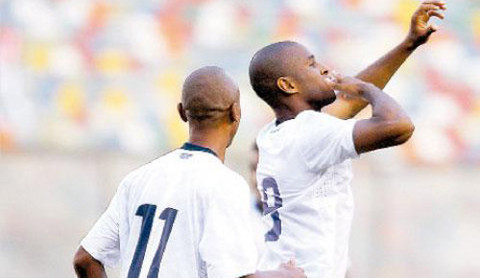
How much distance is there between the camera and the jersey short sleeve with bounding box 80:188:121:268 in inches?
159

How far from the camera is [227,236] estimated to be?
12.1ft

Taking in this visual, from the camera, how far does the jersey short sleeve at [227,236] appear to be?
3686 millimetres

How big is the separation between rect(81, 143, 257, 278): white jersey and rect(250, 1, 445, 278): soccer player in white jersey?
662 millimetres

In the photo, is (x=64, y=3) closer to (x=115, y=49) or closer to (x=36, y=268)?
(x=115, y=49)

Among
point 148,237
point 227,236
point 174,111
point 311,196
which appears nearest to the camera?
point 227,236

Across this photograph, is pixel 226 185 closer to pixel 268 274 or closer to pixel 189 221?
pixel 189 221

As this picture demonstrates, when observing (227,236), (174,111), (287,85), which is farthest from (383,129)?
(174,111)

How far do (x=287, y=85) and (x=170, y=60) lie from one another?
5.43m

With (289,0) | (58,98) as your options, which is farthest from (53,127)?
(289,0)

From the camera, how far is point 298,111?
459 cm

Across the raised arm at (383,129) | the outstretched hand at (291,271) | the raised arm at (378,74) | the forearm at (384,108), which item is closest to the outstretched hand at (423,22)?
the raised arm at (378,74)

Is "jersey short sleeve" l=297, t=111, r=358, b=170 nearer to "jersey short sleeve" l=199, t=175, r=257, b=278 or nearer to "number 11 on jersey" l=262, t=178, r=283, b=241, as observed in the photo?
"number 11 on jersey" l=262, t=178, r=283, b=241

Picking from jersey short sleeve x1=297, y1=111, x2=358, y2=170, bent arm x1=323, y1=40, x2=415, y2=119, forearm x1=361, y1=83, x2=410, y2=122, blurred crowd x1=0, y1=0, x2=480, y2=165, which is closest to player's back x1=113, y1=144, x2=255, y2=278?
jersey short sleeve x1=297, y1=111, x2=358, y2=170

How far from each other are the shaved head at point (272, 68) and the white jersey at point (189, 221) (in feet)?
2.70
